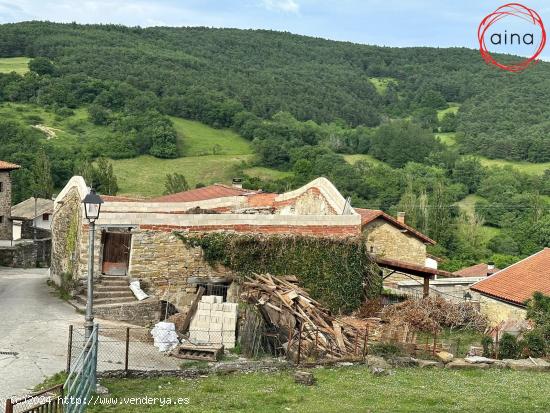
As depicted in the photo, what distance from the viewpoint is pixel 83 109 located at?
11275 cm

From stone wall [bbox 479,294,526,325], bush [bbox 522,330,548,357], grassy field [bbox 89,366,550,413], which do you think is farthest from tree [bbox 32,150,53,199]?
grassy field [bbox 89,366,550,413]

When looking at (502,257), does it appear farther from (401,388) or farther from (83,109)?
(83,109)

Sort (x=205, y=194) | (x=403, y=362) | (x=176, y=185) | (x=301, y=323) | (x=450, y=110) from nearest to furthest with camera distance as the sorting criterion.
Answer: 1. (x=403, y=362)
2. (x=301, y=323)
3. (x=205, y=194)
4. (x=176, y=185)
5. (x=450, y=110)

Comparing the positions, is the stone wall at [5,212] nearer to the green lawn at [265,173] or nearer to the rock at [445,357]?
the rock at [445,357]

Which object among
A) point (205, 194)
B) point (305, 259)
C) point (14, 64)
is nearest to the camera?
point (305, 259)

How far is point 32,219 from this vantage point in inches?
2066

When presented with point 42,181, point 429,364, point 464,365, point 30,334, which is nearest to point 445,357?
point 464,365

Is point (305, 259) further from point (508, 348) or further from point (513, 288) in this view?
point (513, 288)

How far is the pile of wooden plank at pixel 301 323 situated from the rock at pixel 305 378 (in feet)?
5.23

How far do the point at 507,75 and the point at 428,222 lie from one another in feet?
308

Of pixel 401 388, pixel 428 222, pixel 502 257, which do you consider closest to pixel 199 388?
pixel 401 388

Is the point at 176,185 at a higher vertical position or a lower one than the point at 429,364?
higher

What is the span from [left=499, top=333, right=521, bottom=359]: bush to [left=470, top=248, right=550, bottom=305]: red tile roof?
5608mm

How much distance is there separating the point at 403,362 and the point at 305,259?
624cm
